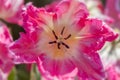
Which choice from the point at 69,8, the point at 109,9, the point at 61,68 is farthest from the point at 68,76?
the point at 109,9

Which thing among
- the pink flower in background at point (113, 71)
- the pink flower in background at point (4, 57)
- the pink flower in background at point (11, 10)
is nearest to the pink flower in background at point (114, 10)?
the pink flower in background at point (113, 71)

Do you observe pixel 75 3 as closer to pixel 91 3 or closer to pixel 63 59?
pixel 63 59

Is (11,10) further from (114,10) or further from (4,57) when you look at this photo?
(114,10)

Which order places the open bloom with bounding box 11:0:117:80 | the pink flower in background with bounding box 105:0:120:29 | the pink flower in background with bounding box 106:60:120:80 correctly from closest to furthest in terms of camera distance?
1. the open bloom with bounding box 11:0:117:80
2. the pink flower in background with bounding box 106:60:120:80
3. the pink flower in background with bounding box 105:0:120:29

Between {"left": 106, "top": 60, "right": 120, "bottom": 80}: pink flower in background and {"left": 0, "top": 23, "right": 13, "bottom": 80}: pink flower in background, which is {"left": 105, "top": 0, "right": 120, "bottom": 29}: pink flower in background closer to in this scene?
{"left": 106, "top": 60, "right": 120, "bottom": 80}: pink flower in background

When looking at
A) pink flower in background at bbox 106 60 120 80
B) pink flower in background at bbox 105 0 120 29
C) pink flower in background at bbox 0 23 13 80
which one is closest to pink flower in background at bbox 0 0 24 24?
pink flower in background at bbox 0 23 13 80

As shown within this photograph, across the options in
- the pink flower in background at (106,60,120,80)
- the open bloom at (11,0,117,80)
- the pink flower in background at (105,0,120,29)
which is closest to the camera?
the open bloom at (11,0,117,80)

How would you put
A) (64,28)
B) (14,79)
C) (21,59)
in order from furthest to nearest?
1. (14,79)
2. (64,28)
3. (21,59)
